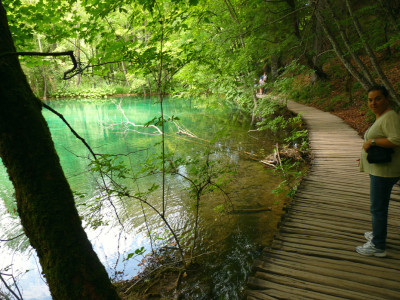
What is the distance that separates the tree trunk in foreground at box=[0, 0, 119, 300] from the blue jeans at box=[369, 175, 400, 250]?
272 cm

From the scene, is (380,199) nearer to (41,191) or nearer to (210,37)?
(41,191)

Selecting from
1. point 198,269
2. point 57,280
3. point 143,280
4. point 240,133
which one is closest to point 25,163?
point 57,280

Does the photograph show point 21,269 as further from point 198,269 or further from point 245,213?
point 245,213

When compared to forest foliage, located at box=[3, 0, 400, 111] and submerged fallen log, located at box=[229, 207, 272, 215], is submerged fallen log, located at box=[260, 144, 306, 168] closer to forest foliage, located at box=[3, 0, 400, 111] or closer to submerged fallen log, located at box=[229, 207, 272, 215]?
submerged fallen log, located at box=[229, 207, 272, 215]

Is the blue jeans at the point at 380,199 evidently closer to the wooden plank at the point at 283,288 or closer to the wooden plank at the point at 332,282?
the wooden plank at the point at 332,282

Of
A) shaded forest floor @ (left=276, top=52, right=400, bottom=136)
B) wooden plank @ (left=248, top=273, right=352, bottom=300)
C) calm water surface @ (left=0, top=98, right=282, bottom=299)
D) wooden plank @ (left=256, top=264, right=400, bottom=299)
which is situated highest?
shaded forest floor @ (left=276, top=52, right=400, bottom=136)

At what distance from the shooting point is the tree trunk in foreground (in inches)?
51.4

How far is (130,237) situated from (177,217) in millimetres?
1113

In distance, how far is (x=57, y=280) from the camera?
1449 millimetres

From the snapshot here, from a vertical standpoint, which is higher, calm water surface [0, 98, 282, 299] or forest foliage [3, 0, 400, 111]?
forest foliage [3, 0, 400, 111]

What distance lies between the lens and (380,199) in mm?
2354

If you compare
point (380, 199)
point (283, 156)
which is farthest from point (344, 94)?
point (380, 199)

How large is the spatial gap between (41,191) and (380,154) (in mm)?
2922

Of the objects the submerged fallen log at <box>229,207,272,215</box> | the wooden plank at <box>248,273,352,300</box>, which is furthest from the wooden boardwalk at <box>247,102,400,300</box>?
the submerged fallen log at <box>229,207,272,215</box>
